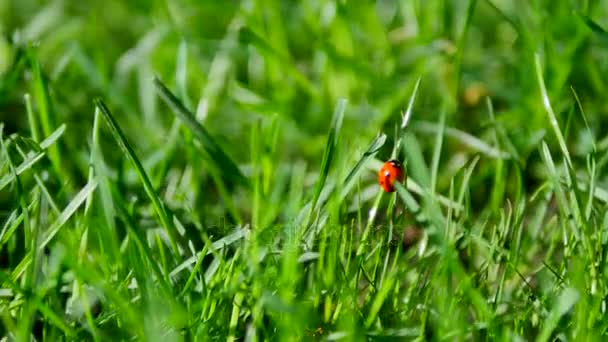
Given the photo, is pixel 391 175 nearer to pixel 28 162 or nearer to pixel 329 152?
pixel 329 152

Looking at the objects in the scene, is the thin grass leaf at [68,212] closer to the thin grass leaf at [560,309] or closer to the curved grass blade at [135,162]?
the curved grass blade at [135,162]

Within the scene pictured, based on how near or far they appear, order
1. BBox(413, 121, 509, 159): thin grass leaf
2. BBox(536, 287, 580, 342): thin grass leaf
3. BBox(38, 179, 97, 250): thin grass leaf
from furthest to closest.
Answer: BBox(413, 121, 509, 159): thin grass leaf, BBox(38, 179, 97, 250): thin grass leaf, BBox(536, 287, 580, 342): thin grass leaf

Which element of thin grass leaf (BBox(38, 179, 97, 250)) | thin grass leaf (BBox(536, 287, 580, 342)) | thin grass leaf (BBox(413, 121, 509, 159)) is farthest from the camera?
thin grass leaf (BBox(413, 121, 509, 159))

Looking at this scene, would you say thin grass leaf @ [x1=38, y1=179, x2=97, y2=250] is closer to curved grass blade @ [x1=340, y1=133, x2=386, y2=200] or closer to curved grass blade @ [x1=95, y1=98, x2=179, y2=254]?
curved grass blade @ [x1=95, y1=98, x2=179, y2=254]

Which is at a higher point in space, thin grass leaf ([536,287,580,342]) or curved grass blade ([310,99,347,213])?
curved grass blade ([310,99,347,213])

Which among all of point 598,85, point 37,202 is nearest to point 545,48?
point 598,85

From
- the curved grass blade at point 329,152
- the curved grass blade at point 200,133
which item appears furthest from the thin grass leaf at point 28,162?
the curved grass blade at point 329,152

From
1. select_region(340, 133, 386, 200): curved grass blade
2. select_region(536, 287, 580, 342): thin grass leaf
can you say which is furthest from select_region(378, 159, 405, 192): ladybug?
select_region(536, 287, 580, 342): thin grass leaf

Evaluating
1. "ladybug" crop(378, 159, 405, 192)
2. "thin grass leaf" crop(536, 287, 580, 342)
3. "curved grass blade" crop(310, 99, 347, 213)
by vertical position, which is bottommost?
"thin grass leaf" crop(536, 287, 580, 342)

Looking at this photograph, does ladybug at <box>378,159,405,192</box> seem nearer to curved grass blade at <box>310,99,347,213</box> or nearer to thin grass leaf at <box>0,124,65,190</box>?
curved grass blade at <box>310,99,347,213</box>

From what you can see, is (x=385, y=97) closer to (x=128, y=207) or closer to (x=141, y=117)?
(x=141, y=117)

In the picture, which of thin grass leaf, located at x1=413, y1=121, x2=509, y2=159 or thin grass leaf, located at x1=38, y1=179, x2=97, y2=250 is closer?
thin grass leaf, located at x1=38, y1=179, x2=97, y2=250
